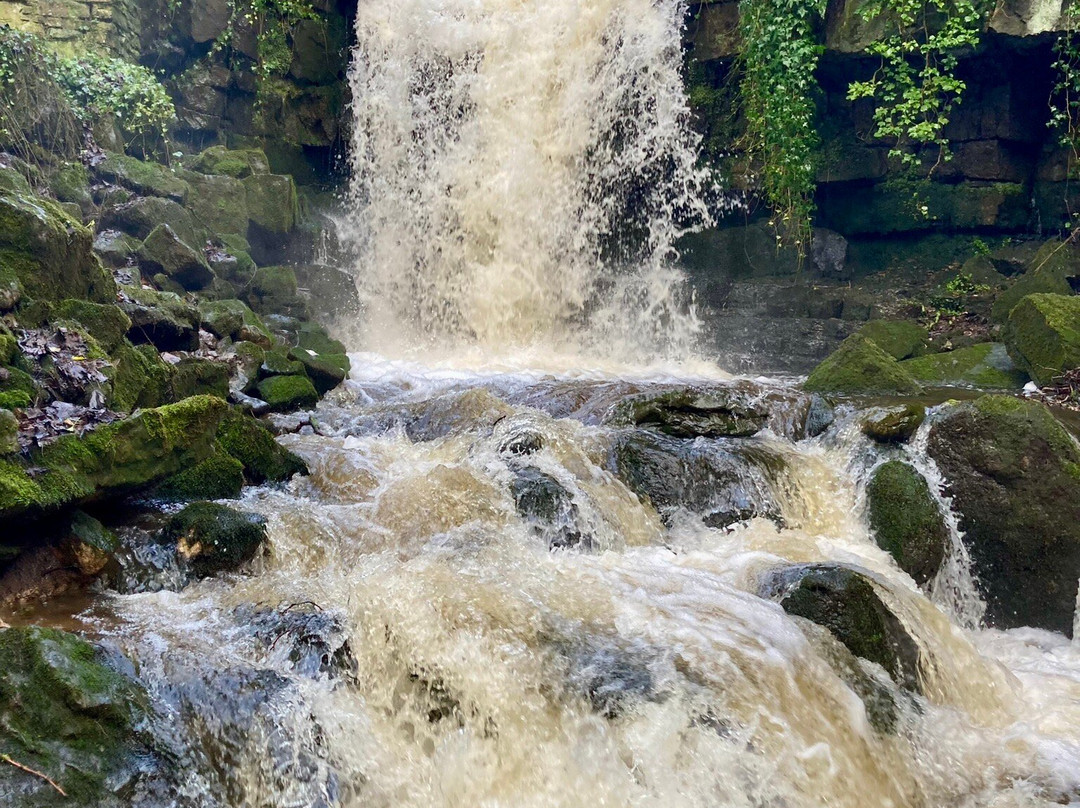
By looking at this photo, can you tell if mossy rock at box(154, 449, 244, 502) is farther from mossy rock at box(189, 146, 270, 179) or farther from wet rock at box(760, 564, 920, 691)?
mossy rock at box(189, 146, 270, 179)

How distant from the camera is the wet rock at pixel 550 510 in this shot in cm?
482

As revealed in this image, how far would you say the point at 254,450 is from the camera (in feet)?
17.5

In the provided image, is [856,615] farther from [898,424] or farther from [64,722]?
[64,722]

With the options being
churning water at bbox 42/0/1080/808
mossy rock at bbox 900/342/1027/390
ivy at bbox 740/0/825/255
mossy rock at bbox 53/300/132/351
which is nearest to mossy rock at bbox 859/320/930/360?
mossy rock at bbox 900/342/1027/390

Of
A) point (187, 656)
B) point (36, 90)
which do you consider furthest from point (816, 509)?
point (36, 90)

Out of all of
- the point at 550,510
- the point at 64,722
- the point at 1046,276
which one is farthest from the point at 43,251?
the point at 1046,276

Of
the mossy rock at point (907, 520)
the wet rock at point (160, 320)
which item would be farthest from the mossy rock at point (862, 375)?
the wet rock at point (160, 320)

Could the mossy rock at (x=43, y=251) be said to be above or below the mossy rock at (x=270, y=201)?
below

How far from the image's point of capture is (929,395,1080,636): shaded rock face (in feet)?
16.1

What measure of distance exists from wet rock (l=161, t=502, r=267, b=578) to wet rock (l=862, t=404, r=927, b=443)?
4154mm

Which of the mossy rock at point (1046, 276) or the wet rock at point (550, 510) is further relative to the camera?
the mossy rock at point (1046, 276)

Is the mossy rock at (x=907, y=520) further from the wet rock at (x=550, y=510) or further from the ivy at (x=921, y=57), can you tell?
the ivy at (x=921, y=57)

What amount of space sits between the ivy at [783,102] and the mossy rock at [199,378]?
25.0 feet

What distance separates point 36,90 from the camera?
937 centimetres
